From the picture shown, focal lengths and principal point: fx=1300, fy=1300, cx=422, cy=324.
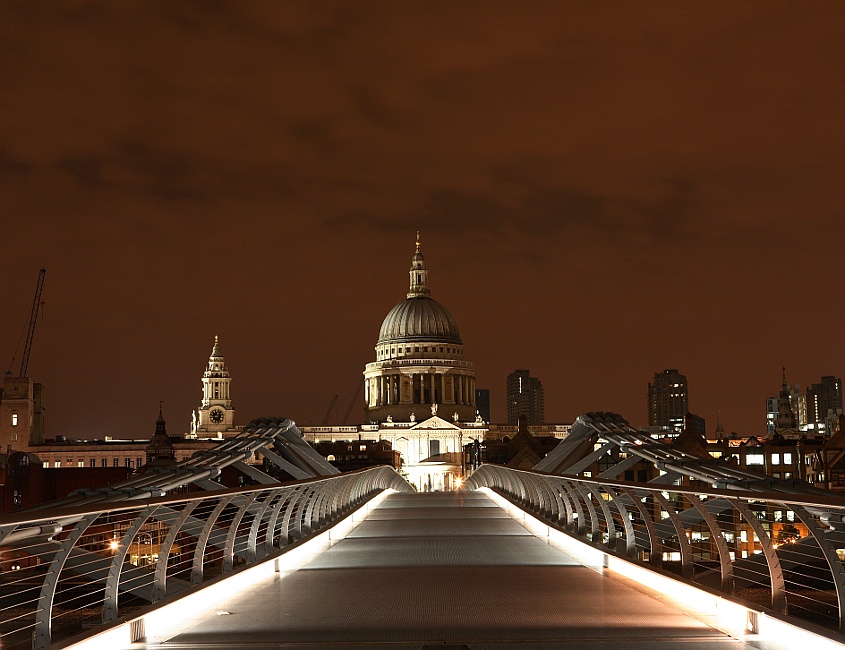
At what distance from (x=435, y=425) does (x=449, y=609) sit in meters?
170

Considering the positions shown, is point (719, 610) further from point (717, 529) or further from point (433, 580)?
point (433, 580)

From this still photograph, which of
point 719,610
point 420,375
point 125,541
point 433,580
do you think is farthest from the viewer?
point 420,375

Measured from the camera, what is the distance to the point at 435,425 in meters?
181

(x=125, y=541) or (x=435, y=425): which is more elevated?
(x=435, y=425)

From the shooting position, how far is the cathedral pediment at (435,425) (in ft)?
592

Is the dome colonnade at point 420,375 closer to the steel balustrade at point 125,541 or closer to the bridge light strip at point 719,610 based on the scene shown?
the steel balustrade at point 125,541

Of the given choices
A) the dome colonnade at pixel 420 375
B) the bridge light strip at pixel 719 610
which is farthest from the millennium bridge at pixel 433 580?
the dome colonnade at pixel 420 375

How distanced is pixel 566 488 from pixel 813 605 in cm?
621

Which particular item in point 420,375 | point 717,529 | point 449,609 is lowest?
point 449,609

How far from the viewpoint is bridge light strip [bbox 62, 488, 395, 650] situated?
29.1ft

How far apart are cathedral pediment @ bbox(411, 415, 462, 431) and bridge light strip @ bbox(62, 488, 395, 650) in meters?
163

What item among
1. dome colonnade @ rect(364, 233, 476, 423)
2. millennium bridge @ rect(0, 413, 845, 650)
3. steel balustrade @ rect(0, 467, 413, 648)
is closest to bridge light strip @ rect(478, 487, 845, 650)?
millennium bridge @ rect(0, 413, 845, 650)

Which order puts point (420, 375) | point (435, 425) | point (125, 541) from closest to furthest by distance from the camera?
point (125, 541)
point (435, 425)
point (420, 375)

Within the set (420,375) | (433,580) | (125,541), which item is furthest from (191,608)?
(420,375)
